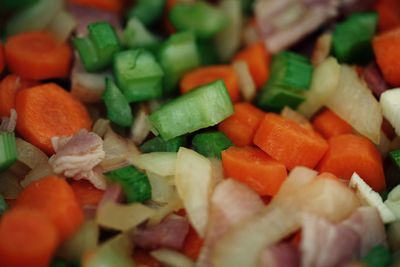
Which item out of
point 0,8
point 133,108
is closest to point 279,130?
point 133,108

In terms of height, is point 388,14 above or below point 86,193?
above

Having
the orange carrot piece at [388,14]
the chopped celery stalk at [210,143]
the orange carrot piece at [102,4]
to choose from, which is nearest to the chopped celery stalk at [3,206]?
the chopped celery stalk at [210,143]

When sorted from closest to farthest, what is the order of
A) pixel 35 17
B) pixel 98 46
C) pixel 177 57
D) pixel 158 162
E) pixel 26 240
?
pixel 26 240
pixel 158 162
pixel 98 46
pixel 177 57
pixel 35 17

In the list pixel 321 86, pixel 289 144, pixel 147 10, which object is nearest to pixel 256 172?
pixel 289 144

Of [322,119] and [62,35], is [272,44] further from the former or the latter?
[62,35]

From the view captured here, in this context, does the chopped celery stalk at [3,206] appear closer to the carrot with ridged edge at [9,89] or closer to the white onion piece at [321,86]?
the carrot with ridged edge at [9,89]

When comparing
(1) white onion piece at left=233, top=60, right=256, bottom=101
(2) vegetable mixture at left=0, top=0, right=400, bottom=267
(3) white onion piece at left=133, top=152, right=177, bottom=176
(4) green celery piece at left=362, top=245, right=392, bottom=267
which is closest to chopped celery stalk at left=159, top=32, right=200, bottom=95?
(2) vegetable mixture at left=0, top=0, right=400, bottom=267

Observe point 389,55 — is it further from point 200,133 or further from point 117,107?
point 117,107
